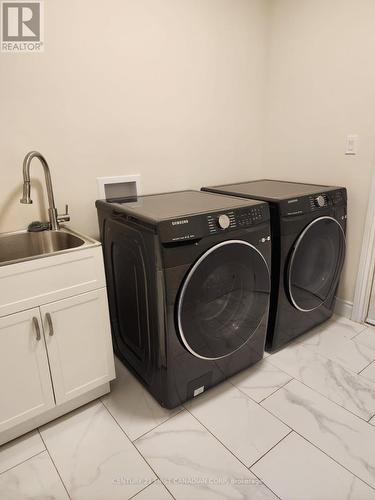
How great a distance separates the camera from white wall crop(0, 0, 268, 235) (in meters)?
1.50

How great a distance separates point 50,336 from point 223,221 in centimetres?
85

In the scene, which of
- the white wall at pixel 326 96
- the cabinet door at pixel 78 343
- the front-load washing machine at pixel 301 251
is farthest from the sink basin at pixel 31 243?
the white wall at pixel 326 96

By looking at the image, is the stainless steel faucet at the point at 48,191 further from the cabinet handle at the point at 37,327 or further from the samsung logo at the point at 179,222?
the samsung logo at the point at 179,222

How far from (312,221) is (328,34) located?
3.79ft

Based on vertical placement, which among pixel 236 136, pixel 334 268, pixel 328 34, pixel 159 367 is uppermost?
pixel 328 34

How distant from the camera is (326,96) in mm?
2016

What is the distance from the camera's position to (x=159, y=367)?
57.3 inches

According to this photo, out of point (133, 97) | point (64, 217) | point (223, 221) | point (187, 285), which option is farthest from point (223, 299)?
point (133, 97)

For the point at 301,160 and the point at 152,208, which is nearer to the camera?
the point at 152,208

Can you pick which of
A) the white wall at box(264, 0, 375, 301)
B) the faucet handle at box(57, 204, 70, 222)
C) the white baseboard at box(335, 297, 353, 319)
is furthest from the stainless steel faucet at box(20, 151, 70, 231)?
the white baseboard at box(335, 297, 353, 319)

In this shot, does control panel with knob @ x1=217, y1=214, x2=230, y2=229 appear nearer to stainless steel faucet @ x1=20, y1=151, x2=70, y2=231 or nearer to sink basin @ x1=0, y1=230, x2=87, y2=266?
sink basin @ x1=0, y1=230, x2=87, y2=266

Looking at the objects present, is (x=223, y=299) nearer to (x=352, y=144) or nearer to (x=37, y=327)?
(x=37, y=327)

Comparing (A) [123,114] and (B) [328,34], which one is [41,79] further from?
(B) [328,34]

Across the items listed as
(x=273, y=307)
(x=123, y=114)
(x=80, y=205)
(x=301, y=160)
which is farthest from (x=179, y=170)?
(x=273, y=307)
